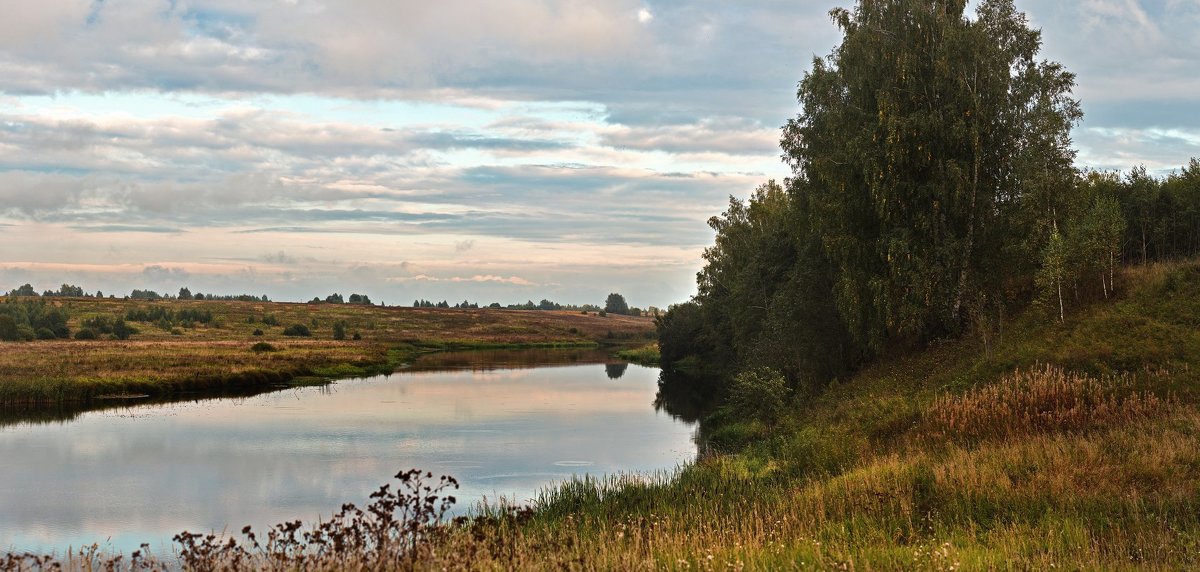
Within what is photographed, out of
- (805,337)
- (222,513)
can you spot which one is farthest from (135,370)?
(805,337)

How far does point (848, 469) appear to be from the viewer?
58.1ft

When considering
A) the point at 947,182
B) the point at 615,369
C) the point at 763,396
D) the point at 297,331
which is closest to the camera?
the point at 947,182

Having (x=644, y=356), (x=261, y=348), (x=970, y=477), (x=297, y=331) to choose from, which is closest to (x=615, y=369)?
(x=644, y=356)

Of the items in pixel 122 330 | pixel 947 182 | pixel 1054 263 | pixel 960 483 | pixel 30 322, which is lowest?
pixel 960 483

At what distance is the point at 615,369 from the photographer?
286 feet

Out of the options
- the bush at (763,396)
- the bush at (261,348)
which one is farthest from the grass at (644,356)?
the bush at (763,396)

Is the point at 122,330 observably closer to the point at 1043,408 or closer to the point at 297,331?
the point at 297,331

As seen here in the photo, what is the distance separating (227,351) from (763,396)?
5263 cm

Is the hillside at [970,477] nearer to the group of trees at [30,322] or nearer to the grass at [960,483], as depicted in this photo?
the grass at [960,483]

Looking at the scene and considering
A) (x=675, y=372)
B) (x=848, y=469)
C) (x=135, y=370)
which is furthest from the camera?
(x=675, y=372)

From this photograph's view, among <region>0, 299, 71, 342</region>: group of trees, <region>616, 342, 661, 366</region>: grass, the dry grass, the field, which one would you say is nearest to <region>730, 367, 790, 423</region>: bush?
the dry grass

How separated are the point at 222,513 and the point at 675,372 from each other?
60650 mm

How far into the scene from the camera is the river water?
69.3 ft

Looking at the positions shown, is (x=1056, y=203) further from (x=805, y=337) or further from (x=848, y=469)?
(x=848, y=469)
